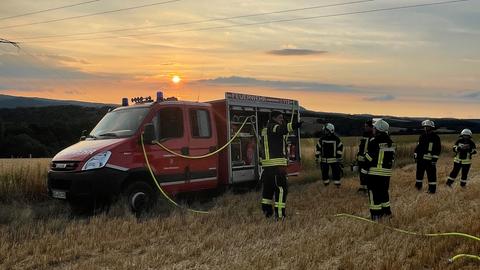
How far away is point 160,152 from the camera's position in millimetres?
10055

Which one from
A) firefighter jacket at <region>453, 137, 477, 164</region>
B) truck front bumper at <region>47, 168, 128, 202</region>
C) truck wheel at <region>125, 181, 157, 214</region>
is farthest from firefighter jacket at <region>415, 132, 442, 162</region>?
truck front bumper at <region>47, 168, 128, 202</region>

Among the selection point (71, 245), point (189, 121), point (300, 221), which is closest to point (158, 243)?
point (71, 245)

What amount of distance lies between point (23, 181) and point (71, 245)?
16.5 ft

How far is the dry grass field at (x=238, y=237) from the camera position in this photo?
6.14m

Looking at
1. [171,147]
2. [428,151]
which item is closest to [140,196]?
[171,147]

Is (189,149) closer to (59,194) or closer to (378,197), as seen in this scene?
(59,194)

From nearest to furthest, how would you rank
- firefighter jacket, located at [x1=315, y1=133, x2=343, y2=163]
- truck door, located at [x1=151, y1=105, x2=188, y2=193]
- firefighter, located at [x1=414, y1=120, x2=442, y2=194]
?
truck door, located at [x1=151, y1=105, x2=188, y2=193], firefighter, located at [x1=414, y1=120, x2=442, y2=194], firefighter jacket, located at [x1=315, y1=133, x2=343, y2=163]

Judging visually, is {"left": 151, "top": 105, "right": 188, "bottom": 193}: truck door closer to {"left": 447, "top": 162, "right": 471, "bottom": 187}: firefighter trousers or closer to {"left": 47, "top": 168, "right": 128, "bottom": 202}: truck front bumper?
{"left": 47, "top": 168, "right": 128, "bottom": 202}: truck front bumper

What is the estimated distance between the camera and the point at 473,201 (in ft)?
35.2

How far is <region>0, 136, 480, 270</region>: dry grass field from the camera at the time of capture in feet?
20.1

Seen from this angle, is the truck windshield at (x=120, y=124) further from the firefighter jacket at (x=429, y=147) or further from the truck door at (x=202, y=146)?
the firefighter jacket at (x=429, y=147)

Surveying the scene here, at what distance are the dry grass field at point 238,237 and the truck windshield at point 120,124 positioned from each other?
1413 mm

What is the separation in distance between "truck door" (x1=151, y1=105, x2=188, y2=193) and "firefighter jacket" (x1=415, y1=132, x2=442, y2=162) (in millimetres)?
6084

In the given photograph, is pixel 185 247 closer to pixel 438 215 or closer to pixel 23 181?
pixel 438 215
